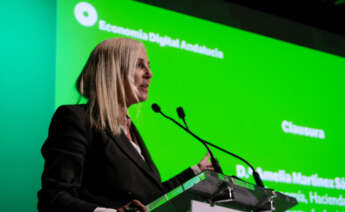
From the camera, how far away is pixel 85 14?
121 inches

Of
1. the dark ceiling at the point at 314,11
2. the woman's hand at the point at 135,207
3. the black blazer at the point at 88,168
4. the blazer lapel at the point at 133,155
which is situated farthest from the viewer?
the dark ceiling at the point at 314,11

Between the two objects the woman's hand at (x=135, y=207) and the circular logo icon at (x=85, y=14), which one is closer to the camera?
the woman's hand at (x=135, y=207)

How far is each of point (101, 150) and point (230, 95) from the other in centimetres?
182

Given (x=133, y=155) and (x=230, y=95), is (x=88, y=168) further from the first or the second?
(x=230, y=95)

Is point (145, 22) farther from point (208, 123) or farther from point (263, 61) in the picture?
point (263, 61)

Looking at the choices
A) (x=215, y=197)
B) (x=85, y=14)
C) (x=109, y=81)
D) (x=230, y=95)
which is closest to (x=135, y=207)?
(x=215, y=197)

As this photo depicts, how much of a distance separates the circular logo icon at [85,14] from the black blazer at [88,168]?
1251 millimetres

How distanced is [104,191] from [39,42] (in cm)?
146

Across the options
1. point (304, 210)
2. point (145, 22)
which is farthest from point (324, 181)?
point (145, 22)

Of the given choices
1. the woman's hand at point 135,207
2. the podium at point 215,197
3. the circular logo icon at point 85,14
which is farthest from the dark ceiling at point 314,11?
the woman's hand at point 135,207

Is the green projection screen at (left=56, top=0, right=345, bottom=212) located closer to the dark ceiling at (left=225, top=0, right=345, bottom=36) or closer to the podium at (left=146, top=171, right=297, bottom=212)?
the dark ceiling at (left=225, top=0, right=345, bottom=36)

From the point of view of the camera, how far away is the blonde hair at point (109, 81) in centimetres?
194

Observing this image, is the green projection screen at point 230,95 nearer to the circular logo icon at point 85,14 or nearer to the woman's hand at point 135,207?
the circular logo icon at point 85,14

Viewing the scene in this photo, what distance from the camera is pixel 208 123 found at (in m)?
3.31
